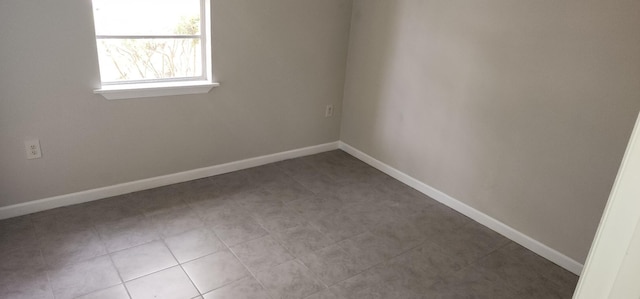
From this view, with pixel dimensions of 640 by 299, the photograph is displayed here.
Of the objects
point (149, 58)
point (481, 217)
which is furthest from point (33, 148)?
point (481, 217)

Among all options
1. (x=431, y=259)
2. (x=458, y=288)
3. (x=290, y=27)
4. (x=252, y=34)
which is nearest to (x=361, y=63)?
(x=290, y=27)

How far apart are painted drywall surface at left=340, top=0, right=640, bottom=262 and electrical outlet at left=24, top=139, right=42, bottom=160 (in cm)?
237

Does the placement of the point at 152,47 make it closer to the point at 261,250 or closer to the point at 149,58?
the point at 149,58

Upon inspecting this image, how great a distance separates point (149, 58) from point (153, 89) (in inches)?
8.3

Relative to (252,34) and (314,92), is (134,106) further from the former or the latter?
(314,92)

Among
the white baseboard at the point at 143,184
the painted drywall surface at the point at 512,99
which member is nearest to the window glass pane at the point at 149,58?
the white baseboard at the point at 143,184

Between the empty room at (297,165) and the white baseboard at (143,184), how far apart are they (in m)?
0.01

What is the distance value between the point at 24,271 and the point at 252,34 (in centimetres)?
197

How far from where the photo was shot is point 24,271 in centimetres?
200

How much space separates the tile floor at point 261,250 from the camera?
2.00 meters

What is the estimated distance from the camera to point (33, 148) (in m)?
2.39

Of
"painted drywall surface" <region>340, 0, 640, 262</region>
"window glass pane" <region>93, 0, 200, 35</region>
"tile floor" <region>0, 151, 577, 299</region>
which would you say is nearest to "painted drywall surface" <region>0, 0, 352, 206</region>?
"window glass pane" <region>93, 0, 200, 35</region>

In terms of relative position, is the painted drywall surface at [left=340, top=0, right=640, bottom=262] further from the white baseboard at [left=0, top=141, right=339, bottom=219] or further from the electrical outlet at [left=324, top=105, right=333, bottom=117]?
the white baseboard at [left=0, top=141, right=339, bottom=219]

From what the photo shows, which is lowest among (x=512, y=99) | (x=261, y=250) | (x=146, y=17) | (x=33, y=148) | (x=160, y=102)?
(x=261, y=250)
